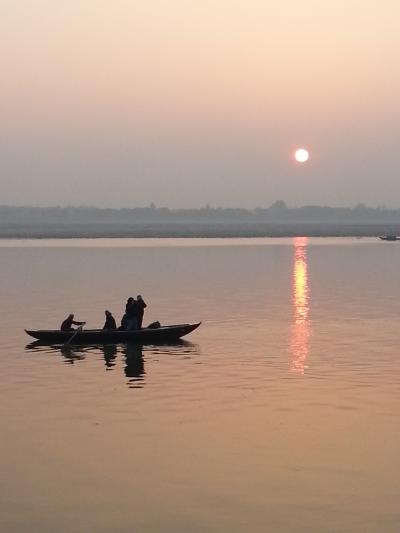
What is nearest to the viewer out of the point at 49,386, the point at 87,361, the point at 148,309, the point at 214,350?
the point at 49,386

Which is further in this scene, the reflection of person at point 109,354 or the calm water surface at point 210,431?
the reflection of person at point 109,354

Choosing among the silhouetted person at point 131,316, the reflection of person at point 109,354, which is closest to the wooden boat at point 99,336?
the reflection of person at point 109,354

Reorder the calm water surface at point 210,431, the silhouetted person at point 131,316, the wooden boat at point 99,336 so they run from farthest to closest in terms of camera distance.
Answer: the silhouetted person at point 131,316 < the wooden boat at point 99,336 < the calm water surface at point 210,431

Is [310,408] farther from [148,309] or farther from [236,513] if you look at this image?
[148,309]

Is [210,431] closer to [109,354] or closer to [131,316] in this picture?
[109,354]

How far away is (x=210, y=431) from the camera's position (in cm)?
2216

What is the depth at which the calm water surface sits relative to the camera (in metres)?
16.4

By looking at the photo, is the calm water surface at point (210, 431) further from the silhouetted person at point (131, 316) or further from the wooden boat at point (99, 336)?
the silhouetted person at point (131, 316)

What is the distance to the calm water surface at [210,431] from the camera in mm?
16438

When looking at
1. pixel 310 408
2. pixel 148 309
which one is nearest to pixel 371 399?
pixel 310 408

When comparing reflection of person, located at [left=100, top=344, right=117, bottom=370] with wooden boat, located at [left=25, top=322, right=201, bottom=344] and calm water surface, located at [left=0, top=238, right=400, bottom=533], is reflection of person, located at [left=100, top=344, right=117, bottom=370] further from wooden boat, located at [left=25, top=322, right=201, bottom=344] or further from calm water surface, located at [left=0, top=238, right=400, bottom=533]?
wooden boat, located at [left=25, top=322, right=201, bottom=344]

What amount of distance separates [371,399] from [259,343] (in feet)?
42.6

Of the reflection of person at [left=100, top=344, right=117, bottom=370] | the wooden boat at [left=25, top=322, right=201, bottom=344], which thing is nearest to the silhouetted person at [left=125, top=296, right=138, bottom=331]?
the wooden boat at [left=25, top=322, right=201, bottom=344]

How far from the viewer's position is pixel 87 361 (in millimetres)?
34156
